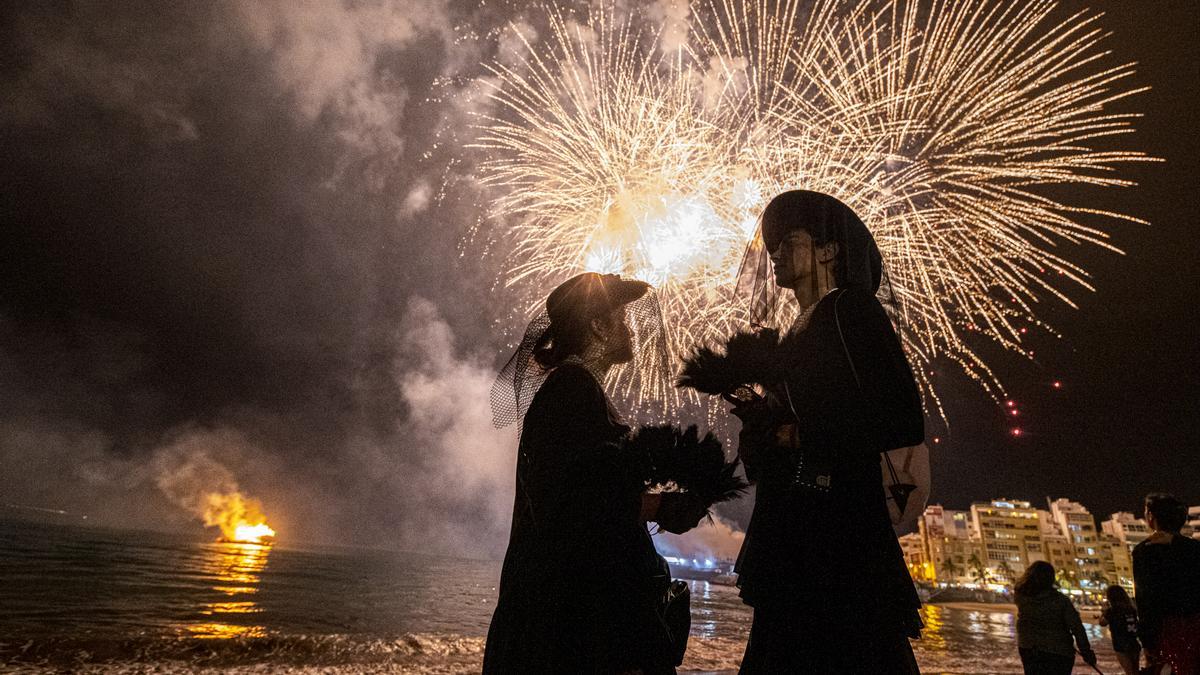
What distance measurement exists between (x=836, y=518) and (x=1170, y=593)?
13.8 ft

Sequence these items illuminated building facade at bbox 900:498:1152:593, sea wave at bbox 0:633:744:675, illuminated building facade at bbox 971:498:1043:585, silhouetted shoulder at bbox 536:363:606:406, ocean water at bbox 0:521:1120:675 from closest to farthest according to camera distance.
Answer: silhouetted shoulder at bbox 536:363:606:406, sea wave at bbox 0:633:744:675, ocean water at bbox 0:521:1120:675, illuminated building facade at bbox 900:498:1152:593, illuminated building facade at bbox 971:498:1043:585

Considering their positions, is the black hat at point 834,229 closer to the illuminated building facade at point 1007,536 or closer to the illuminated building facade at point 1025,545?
the illuminated building facade at point 1025,545

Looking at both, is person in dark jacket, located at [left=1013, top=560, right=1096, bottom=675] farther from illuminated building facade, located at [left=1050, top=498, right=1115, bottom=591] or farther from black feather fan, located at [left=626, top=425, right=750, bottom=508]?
illuminated building facade, located at [left=1050, top=498, right=1115, bottom=591]

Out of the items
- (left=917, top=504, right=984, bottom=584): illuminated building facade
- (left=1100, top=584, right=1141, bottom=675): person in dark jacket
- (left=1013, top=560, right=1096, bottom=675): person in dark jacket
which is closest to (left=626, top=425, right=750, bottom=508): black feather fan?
(left=1013, top=560, right=1096, bottom=675): person in dark jacket

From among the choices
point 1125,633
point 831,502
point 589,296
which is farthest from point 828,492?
point 1125,633

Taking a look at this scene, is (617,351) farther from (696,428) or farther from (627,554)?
(627,554)

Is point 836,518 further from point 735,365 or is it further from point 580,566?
point 580,566

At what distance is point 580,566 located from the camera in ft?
6.63

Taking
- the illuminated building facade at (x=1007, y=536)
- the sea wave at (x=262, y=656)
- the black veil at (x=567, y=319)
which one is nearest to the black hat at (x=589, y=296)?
the black veil at (x=567, y=319)

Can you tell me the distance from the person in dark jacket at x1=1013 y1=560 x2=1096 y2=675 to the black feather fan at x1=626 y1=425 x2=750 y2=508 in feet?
16.2

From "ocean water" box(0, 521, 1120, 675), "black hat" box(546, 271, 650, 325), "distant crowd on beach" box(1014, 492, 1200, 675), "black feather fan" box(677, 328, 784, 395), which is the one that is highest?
"black hat" box(546, 271, 650, 325)

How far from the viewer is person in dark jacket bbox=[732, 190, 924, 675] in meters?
1.56

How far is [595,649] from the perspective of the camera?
75.8 inches

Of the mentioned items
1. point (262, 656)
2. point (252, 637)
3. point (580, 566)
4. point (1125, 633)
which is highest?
point (580, 566)
